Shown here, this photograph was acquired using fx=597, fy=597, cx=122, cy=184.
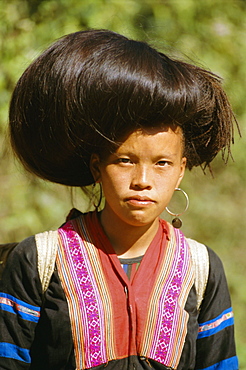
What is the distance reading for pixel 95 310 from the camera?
1.76 metres

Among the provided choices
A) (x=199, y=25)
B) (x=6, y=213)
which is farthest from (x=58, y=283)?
(x=199, y=25)

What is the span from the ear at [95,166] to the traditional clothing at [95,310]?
157 mm

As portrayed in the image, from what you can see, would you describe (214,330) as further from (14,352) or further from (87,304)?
(14,352)

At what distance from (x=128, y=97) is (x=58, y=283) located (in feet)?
1.95

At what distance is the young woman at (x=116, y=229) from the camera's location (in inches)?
66.0

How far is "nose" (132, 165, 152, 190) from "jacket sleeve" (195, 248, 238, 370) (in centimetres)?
41

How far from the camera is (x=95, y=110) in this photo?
168cm

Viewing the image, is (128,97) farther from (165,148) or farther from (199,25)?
(199,25)

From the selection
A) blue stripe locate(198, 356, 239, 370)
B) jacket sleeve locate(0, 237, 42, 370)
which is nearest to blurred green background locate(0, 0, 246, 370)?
blue stripe locate(198, 356, 239, 370)

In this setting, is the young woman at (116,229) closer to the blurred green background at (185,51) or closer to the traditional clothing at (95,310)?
the traditional clothing at (95,310)

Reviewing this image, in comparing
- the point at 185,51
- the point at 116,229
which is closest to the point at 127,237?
the point at 116,229

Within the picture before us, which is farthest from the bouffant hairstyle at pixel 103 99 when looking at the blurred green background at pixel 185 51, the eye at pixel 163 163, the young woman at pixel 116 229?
the blurred green background at pixel 185 51

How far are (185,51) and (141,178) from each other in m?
1.90

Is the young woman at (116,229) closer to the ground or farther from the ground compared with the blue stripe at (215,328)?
farther from the ground
